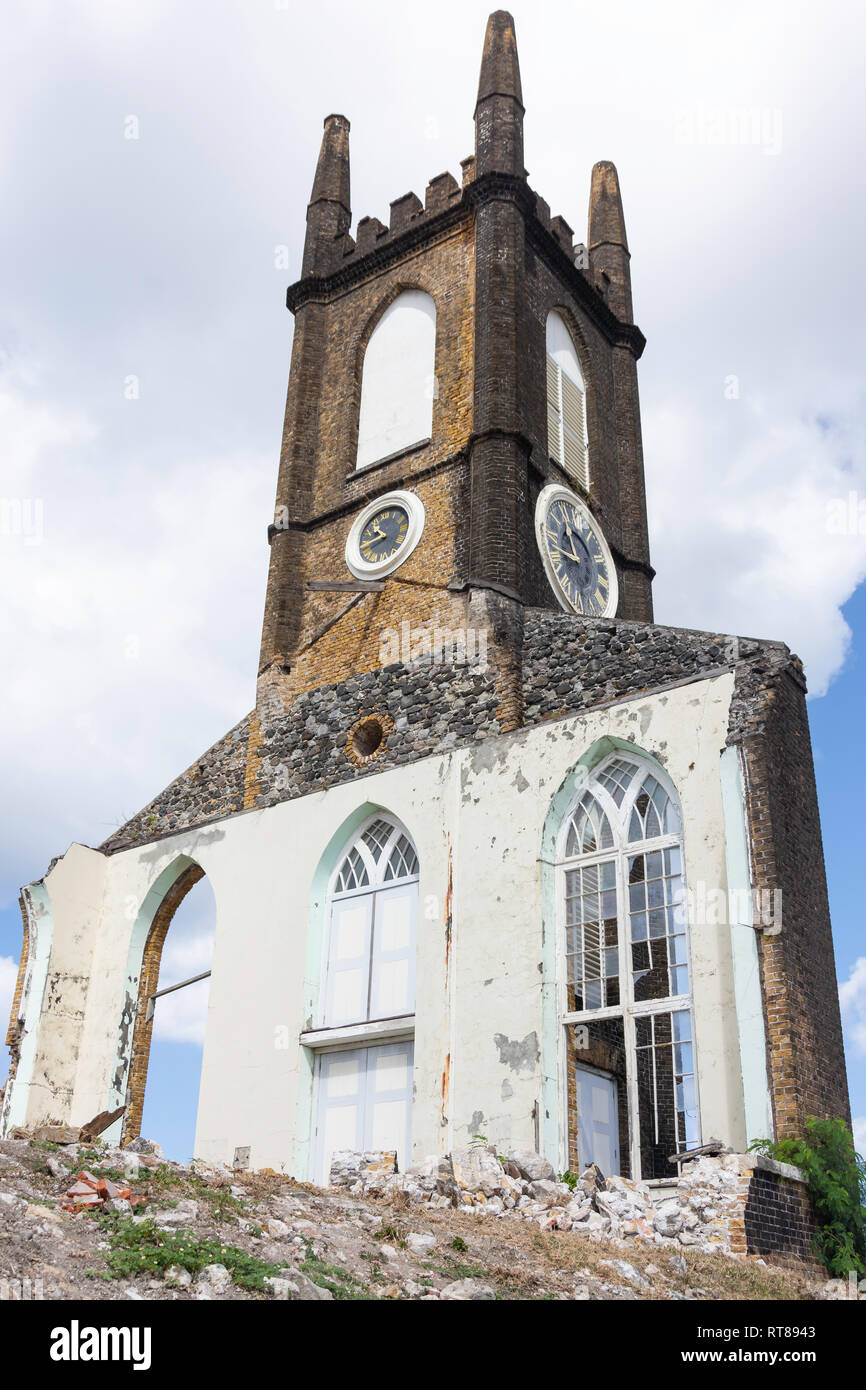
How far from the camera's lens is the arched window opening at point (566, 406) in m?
19.4

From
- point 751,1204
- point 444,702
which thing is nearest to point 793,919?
point 751,1204

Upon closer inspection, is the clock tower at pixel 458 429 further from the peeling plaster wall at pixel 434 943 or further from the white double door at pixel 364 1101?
the white double door at pixel 364 1101

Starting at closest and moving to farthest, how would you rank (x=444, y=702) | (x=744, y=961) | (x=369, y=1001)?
(x=744, y=961) < (x=369, y=1001) < (x=444, y=702)

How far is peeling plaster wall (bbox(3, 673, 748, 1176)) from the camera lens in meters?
12.2

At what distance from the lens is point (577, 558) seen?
18594mm

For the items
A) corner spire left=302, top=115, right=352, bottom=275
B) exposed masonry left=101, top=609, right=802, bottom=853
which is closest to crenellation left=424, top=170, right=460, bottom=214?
corner spire left=302, top=115, right=352, bottom=275

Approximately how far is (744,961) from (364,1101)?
17.3ft

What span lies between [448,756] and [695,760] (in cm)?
345

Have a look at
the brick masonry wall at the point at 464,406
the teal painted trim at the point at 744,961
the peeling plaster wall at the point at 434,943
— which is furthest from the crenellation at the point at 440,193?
the teal painted trim at the point at 744,961

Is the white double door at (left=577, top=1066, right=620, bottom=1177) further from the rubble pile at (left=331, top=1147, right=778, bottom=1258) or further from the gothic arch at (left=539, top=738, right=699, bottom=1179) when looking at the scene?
the rubble pile at (left=331, top=1147, right=778, bottom=1258)

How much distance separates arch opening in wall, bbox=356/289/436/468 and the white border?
2.97 ft

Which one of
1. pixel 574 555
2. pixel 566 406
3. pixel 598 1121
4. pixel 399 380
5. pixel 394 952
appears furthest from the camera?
pixel 566 406

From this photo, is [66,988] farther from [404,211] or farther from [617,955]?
[404,211]
